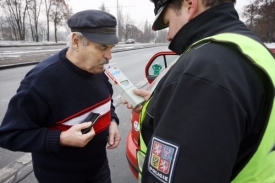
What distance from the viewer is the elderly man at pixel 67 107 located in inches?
54.2

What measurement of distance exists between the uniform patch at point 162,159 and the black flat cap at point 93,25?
99 cm

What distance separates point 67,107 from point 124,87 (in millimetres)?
408

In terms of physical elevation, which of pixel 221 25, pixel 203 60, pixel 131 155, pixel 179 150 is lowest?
pixel 131 155

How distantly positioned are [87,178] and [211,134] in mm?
1352

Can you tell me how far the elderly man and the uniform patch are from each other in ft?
2.44

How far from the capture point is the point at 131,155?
2.39 m

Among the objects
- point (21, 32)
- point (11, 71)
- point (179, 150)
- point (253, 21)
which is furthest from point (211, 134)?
point (21, 32)

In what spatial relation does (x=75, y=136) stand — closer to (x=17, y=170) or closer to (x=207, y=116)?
(x=207, y=116)

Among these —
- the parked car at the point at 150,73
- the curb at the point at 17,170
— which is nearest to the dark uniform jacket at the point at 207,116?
the parked car at the point at 150,73

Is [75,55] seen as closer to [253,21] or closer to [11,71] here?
[11,71]

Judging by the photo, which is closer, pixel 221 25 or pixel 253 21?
pixel 221 25

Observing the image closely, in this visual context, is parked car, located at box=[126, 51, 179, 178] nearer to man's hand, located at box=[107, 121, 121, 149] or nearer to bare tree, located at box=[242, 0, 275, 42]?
man's hand, located at box=[107, 121, 121, 149]

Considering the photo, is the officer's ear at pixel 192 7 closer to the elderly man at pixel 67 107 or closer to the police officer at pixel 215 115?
the police officer at pixel 215 115

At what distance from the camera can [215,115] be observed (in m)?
0.63
